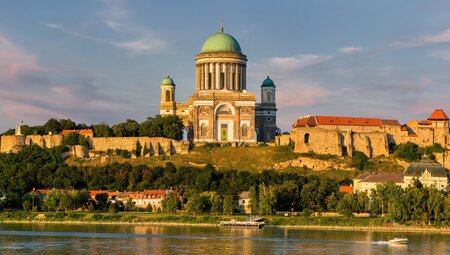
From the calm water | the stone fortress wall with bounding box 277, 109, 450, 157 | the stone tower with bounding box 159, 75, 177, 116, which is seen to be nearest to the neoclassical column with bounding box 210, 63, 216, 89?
the stone tower with bounding box 159, 75, 177, 116

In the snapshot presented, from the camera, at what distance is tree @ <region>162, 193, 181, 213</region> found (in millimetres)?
70188

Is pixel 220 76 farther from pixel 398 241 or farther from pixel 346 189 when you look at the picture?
pixel 398 241

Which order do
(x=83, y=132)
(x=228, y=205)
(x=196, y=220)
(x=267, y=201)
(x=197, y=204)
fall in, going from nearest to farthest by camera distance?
1. (x=196, y=220)
2. (x=267, y=201)
3. (x=197, y=204)
4. (x=228, y=205)
5. (x=83, y=132)

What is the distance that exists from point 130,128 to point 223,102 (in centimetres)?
816

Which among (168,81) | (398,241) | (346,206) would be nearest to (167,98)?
(168,81)

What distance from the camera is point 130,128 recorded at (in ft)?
286

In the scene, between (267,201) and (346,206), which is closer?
(346,206)

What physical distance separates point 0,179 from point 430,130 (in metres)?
35.1

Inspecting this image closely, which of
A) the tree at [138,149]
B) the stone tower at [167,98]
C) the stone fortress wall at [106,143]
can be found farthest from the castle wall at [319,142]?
the stone tower at [167,98]

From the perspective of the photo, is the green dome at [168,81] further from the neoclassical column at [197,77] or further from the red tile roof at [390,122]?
the red tile roof at [390,122]

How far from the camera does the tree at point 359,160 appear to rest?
80.9 m

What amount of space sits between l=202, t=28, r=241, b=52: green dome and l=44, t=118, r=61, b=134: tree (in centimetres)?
1445

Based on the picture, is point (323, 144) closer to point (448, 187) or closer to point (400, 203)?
point (448, 187)

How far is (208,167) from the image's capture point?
7931cm
